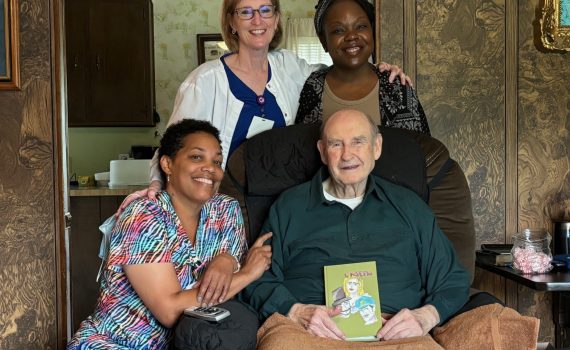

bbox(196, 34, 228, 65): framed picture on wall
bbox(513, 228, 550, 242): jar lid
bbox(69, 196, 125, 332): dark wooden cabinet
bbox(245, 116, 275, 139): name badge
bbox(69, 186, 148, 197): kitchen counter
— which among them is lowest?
bbox(69, 196, 125, 332): dark wooden cabinet

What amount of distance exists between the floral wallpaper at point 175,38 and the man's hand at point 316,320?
13.1ft

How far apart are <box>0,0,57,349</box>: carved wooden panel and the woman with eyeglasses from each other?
0.76 m

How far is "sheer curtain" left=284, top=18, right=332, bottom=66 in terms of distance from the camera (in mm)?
5691

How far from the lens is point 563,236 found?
2.98 metres

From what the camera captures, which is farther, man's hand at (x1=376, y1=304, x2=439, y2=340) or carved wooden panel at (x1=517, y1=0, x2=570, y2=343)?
carved wooden panel at (x1=517, y1=0, x2=570, y2=343)

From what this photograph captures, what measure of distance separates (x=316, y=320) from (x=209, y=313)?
1.17 feet

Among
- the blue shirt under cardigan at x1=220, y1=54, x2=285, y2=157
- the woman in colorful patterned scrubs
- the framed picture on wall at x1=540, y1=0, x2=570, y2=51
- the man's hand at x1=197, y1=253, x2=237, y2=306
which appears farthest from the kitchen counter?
the framed picture on wall at x1=540, y1=0, x2=570, y2=51

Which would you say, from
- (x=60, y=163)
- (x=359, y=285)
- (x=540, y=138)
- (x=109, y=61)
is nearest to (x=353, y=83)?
(x=359, y=285)

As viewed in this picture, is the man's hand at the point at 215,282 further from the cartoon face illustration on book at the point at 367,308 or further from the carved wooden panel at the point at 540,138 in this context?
the carved wooden panel at the point at 540,138

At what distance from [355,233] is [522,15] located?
1.76 m

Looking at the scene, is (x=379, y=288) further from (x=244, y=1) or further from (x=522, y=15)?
(x=522, y=15)

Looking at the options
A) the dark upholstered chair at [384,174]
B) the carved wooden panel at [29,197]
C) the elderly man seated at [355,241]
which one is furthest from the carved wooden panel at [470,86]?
the carved wooden panel at [29,197]

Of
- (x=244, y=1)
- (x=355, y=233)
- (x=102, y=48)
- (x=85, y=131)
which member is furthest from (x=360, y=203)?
(x=85, y=131)

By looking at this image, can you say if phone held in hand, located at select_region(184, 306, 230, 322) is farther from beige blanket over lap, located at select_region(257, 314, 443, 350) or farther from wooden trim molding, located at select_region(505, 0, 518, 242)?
wooden trim molding, located at select_region(505, 0, 518, 242)
